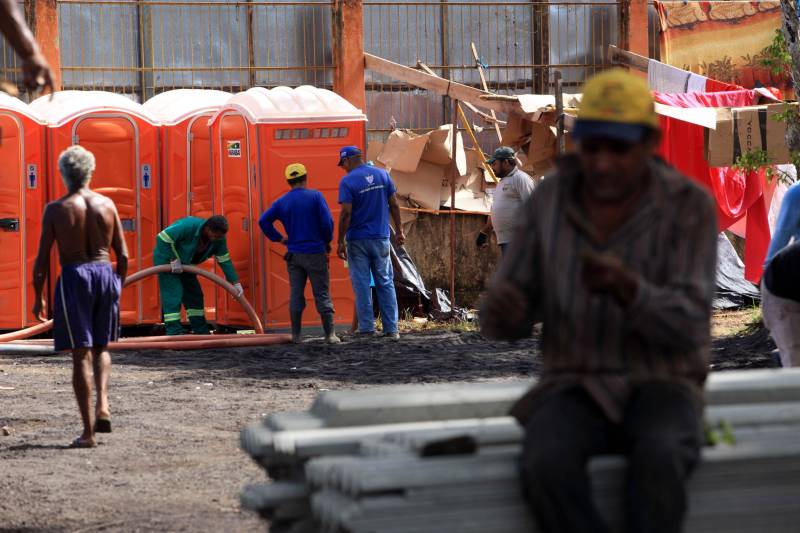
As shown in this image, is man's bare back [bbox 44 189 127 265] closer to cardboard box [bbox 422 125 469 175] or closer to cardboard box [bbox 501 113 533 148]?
cardboard box [bbox 501 113 533 148]

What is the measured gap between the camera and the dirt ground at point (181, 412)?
6.39 m

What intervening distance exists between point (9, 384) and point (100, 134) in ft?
15.8

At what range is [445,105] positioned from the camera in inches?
767

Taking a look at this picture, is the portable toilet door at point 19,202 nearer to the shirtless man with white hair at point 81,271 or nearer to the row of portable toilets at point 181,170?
the row of portable toilets at point 181,170

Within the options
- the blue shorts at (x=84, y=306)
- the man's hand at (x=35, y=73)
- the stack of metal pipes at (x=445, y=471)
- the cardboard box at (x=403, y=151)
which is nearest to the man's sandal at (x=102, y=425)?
the blue shorts at (x=84, y=306)

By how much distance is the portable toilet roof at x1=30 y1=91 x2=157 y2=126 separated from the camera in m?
15.2

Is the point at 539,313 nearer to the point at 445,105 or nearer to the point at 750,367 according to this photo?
the point at 750,367

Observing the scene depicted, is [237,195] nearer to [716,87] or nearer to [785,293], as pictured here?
[716,87]

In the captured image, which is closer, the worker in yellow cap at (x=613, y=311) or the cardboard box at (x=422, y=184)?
the worker in yellow cap at (x=613, y=311)

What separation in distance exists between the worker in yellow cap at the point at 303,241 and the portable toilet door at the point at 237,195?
1116mm

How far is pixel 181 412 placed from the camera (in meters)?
9.36

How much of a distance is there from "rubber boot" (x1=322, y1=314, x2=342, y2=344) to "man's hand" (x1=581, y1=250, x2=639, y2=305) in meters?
10.4

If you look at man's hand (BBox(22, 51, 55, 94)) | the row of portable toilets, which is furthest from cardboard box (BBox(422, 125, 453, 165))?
man's hand (BBox(22, 51, 55, 94))

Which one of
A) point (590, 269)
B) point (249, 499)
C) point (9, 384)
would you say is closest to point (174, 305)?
point (9, 384)
